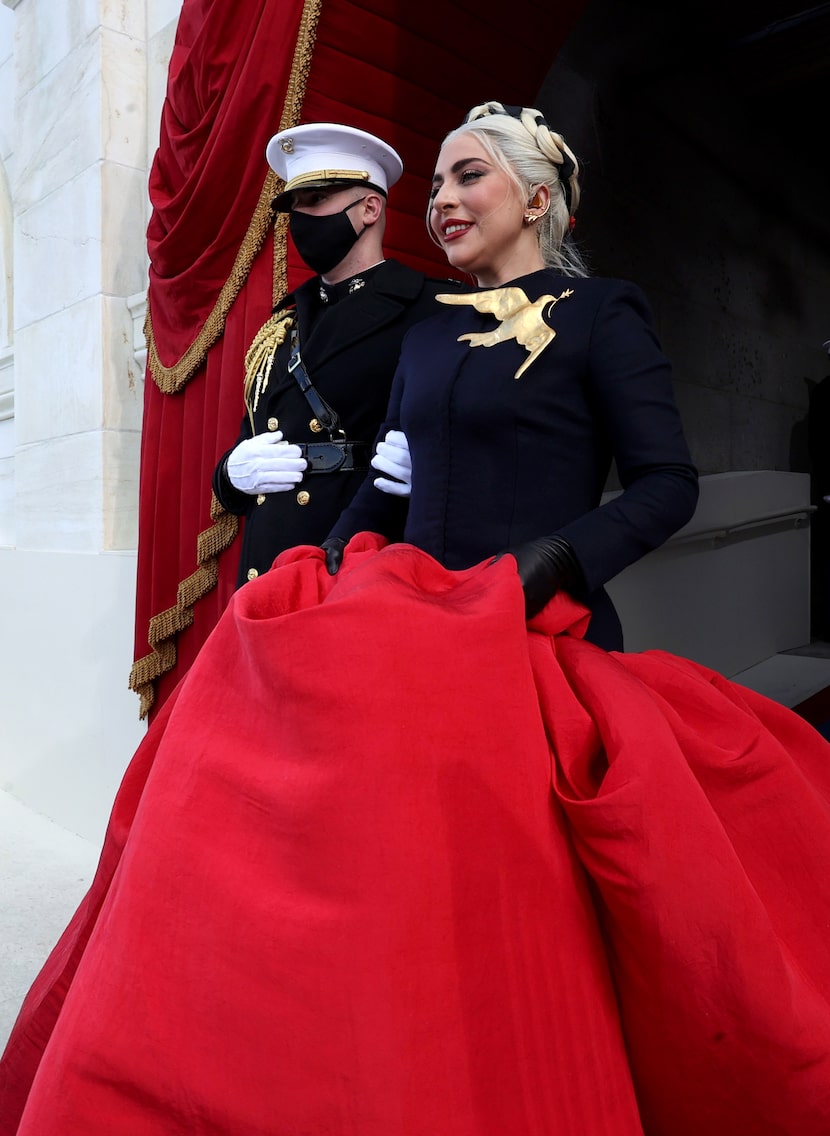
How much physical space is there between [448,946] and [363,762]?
202 millimetres

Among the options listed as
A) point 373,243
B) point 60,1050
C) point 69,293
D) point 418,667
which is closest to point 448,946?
point 418,667

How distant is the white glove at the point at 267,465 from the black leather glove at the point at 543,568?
2.46ft

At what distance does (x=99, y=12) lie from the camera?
3396 mm

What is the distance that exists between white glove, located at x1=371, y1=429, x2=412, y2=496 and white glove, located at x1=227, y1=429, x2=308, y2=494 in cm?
25

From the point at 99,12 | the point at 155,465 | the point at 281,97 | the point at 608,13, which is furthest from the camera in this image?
the point at 608,13

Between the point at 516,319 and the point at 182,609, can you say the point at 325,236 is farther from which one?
the point at 182,609

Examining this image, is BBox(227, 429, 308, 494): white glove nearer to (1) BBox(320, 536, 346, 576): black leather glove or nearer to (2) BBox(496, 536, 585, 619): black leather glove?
(1) BBox(320, 536, 346, 576): black leather glove

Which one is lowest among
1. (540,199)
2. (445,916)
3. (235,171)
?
(445,916)

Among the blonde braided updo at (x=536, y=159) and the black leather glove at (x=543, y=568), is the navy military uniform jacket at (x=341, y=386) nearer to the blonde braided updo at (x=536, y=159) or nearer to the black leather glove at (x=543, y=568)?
the blonde braided updo at (x=536, y=159)

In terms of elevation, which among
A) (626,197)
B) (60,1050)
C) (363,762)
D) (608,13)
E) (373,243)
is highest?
(608,13)

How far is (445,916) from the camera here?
96 cm

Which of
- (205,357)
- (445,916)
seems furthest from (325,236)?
(445,916)

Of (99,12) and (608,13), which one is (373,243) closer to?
(99,12)

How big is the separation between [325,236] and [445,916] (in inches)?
54.2
